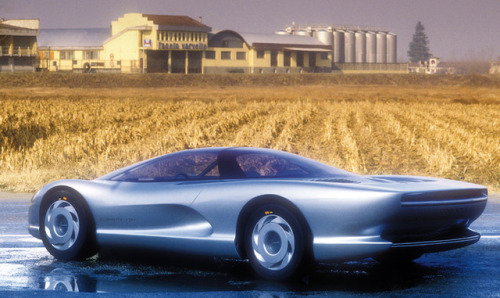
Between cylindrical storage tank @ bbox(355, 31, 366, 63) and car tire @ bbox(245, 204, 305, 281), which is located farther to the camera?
cylindrical storage tank @ bbox(355, 31, 366, 63)

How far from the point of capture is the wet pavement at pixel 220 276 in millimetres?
7332

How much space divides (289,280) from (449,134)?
68.8 ft

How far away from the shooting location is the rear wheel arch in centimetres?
747

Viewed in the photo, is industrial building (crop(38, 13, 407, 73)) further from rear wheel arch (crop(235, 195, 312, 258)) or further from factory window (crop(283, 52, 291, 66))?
rear wheel arch (crop(235, 195, 312, 258))

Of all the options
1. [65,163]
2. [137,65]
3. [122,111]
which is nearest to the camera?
[65,163]

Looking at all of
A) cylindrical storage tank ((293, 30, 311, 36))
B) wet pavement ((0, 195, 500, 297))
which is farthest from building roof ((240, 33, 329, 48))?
wet pavement ((0, 195, 500, 297))

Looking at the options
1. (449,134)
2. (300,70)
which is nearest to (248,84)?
(300,70)

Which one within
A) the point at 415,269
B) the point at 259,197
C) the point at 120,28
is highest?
the point at 120,28

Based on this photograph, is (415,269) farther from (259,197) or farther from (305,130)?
(305,130)

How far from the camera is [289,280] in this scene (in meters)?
7.64

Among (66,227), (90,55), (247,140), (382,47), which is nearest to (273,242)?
(66,227)

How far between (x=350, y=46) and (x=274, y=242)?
150 meters

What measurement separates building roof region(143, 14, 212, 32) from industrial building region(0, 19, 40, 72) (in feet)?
53.2

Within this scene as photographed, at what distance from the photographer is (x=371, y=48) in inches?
6348
